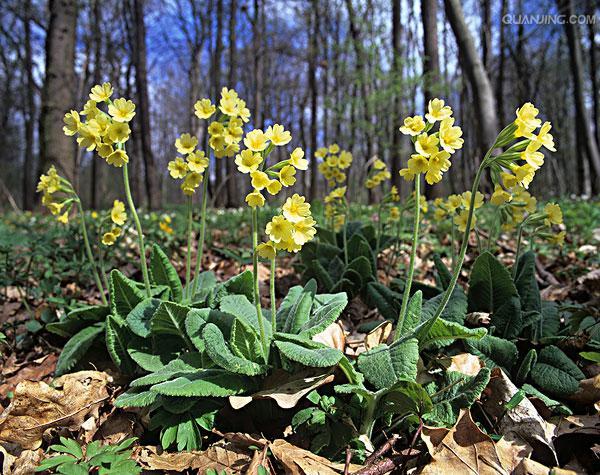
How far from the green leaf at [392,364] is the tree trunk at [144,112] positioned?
1069cm

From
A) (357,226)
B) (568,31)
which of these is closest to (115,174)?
(568,31)

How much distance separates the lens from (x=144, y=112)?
452 inches

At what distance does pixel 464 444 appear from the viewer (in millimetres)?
1398

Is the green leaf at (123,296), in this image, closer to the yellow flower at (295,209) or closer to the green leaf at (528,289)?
the yellow flower at (295,209)

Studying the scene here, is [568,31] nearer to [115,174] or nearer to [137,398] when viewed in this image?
[137,398]

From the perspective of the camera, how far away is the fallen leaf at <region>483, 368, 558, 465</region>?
4.62ft

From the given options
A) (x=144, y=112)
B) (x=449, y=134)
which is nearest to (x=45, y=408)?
(x=449, y=134)

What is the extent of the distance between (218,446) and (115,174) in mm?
34921

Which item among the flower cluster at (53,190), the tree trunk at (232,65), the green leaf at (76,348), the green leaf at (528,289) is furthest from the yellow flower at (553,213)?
the tree trunk at (232,65)

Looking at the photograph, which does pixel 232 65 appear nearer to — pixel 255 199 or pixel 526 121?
pixel 255 199

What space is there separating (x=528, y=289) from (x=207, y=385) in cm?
152

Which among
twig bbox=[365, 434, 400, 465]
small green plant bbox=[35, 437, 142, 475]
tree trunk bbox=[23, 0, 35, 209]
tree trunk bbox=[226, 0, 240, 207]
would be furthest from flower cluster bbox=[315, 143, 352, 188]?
tree trunk bbox=[23, 0, 35, 209]

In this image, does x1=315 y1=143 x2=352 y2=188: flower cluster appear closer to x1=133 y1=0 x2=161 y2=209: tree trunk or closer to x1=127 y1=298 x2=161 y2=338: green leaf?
x1=127 y1=298 x2=161 y2=338: green leaf

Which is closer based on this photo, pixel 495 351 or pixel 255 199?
pixel 255 199
